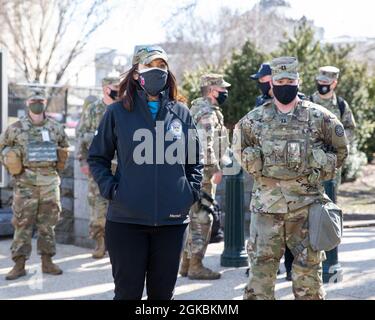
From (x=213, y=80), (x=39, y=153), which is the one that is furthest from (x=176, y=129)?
(x=39, y=153)

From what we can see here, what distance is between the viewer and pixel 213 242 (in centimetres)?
872

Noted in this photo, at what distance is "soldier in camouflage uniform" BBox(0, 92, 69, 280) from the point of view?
697 cm

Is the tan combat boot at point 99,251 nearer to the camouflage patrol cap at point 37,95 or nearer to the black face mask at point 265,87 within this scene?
the camouflage patrol cap at point 37,95

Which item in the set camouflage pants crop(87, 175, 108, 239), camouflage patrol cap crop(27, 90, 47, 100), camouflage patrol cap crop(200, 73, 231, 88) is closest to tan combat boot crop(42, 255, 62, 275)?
camouflage pants crop(87, 175, 108, 239)

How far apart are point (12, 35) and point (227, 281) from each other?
17.1 m

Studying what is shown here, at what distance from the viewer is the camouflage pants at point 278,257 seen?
4.47 meters

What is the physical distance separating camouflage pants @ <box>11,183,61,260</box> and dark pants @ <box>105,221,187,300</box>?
3238mm

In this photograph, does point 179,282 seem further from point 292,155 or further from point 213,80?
point 292,155

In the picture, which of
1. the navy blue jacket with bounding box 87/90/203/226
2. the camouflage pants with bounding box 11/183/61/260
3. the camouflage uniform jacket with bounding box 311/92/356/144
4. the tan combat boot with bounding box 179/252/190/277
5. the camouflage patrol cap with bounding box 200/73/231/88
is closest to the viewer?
the navy blue jacket with bounding box 87/90/203/226

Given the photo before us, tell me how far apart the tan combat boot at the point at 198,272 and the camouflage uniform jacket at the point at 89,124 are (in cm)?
212

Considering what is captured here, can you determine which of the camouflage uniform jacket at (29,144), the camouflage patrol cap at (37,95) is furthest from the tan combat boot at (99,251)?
the camouflage patrol cap at (37,95)

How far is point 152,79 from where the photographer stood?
4016mm

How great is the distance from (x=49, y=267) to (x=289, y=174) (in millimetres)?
3662

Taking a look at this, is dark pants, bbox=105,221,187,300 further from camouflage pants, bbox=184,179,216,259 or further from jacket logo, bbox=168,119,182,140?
camouflage pants, bbox=184,179,216,259
